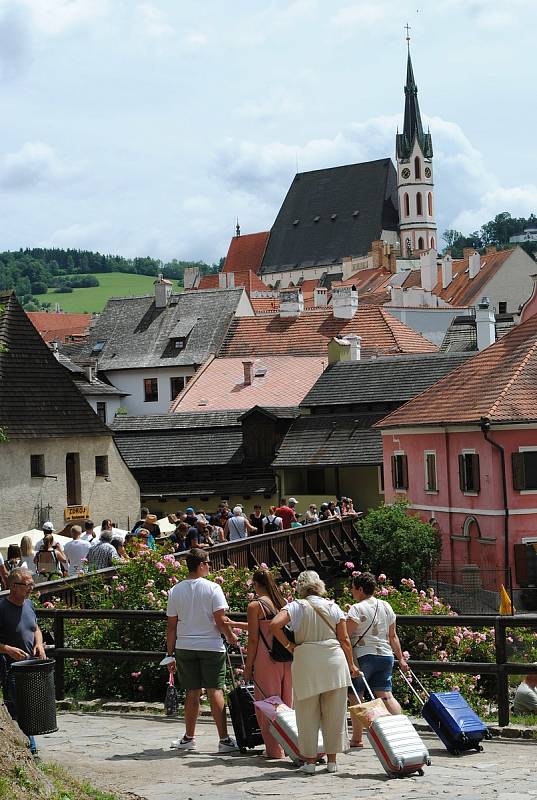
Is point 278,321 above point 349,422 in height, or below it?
above

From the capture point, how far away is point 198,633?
12031mm

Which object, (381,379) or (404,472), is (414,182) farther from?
(404,472)

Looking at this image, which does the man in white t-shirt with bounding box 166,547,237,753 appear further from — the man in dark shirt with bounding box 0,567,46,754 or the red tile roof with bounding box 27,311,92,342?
the red tile roof with bounding box 27,311,92,342

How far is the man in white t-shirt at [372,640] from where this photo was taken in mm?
12047

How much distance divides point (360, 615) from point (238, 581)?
6651mm

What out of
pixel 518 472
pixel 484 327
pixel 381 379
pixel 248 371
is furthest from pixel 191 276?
pixel 518 472

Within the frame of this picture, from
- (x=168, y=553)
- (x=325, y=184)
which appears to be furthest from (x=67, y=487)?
(x=325, y=184)

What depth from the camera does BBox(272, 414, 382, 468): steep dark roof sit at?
5175 cm

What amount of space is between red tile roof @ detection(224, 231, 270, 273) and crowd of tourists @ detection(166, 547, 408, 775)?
563 ft

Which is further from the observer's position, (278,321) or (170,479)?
(278,321)

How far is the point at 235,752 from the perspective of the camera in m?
11.7

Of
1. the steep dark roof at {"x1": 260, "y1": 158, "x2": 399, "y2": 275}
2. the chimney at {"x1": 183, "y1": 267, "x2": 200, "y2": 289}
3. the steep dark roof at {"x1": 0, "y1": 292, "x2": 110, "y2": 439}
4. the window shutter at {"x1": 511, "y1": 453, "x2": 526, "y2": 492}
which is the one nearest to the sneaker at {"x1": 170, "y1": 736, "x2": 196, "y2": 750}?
the steep dark roof at {"x1": 0, "y1": 292, "x2": 110, "y2": 439}

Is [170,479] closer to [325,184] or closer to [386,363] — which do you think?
[386,363]

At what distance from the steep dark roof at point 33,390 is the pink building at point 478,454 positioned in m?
10.5
